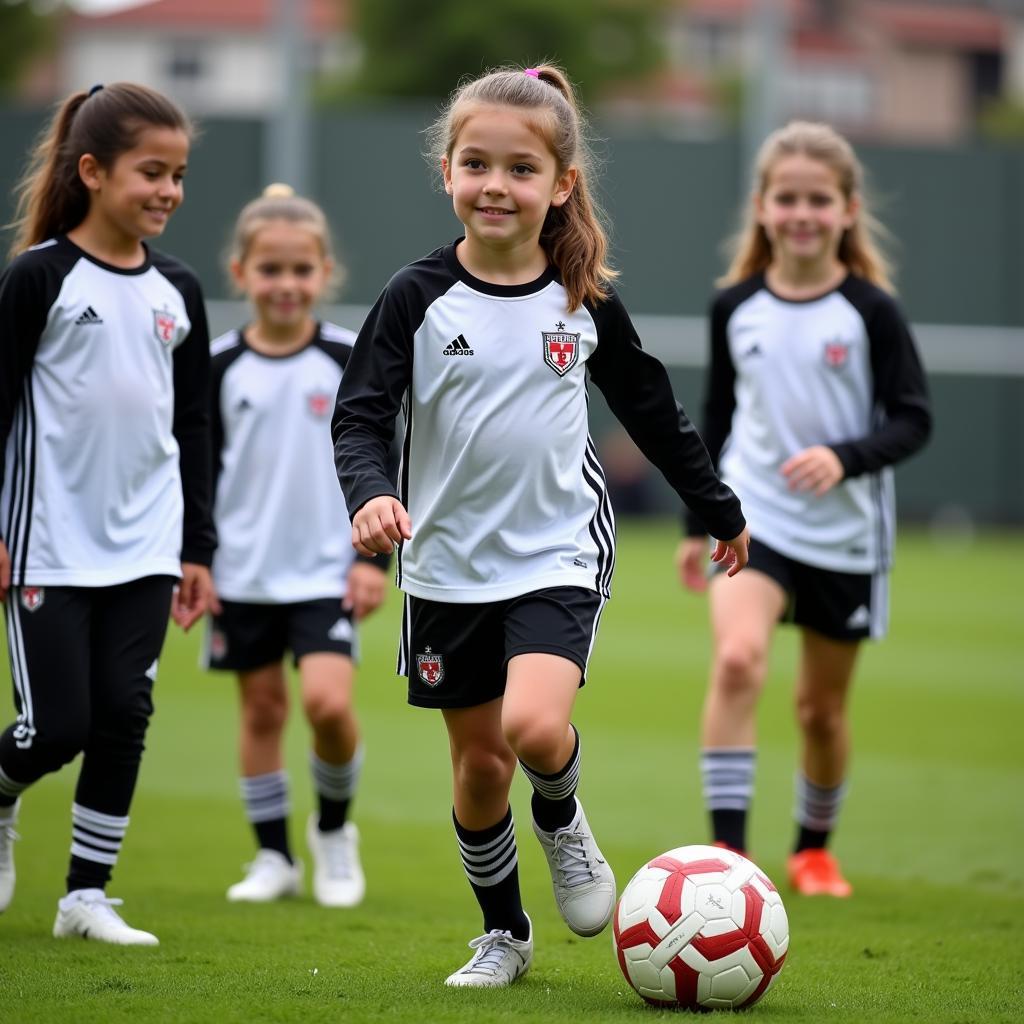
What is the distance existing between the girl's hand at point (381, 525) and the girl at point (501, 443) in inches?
10.8

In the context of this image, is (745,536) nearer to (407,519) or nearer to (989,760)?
(407,519)

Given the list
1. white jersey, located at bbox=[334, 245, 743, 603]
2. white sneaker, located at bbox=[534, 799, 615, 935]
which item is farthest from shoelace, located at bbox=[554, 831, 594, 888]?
white jersey, located at bbox=[334, 245, 743, 603]

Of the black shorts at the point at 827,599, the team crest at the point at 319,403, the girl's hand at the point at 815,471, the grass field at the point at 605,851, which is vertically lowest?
the grass field at the point at 605,851

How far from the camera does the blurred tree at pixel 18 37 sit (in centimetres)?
4022

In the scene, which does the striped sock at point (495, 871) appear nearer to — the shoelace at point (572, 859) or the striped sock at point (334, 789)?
the shoelace at point (572, 859)

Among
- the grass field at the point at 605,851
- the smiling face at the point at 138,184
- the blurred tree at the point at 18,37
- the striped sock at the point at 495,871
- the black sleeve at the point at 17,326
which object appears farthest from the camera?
the blurred tree at the point at 18,37

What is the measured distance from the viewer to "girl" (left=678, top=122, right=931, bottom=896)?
5605 millimetres

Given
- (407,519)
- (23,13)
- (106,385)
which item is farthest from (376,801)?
(23,13)

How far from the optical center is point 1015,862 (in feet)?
20.5

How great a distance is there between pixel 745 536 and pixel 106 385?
171 cm

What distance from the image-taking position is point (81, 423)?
4.50 m

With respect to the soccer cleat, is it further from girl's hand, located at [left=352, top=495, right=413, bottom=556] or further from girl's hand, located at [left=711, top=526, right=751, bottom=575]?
girl's hand, located at [left=352, top=495, right=413, bottom=556]

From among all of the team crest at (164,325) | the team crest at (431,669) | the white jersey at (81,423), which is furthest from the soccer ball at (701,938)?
the team crest at (164,325)

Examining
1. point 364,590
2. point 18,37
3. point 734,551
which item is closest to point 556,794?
point 734,551
